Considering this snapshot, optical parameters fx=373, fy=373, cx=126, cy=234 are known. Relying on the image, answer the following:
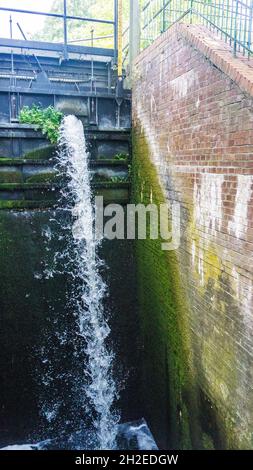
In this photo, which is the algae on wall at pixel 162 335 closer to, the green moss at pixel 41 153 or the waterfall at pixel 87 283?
the waterfall at pixel 87 283

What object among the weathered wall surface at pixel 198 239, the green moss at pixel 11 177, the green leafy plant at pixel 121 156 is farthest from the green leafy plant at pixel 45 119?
the weathered wall surface at pixel 198 239

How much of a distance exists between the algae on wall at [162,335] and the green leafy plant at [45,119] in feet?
4.00

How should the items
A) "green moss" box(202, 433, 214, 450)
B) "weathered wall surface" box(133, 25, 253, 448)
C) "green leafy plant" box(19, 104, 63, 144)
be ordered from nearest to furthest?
"weathered wall surface" box(133, 25, 253, 448)
"green moss" box(202, 433, 214, 450)
"green leafy plant" box(19, 104, 63, 144)

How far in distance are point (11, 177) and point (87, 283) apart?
6.22 feet

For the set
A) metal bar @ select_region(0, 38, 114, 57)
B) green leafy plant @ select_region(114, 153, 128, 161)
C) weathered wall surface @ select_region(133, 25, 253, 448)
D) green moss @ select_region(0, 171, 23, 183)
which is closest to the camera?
weathered wall surface @ select_region(133, 25, 253, 448)

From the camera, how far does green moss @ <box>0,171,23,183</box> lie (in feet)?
17.4

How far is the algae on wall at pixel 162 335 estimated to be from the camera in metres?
4.55

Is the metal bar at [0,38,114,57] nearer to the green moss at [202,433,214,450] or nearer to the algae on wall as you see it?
the algae on wall

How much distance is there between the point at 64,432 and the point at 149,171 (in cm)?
410

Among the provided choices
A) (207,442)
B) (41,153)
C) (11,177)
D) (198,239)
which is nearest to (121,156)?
(41,153)

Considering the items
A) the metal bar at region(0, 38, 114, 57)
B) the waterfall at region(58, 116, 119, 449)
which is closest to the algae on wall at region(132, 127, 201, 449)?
the waterfall at region(58, 116, 119, 449)

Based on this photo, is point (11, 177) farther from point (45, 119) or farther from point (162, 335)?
point (162, 335)

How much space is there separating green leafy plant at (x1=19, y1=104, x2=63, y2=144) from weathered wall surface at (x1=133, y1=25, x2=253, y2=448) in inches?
48.0

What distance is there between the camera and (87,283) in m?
5.58
